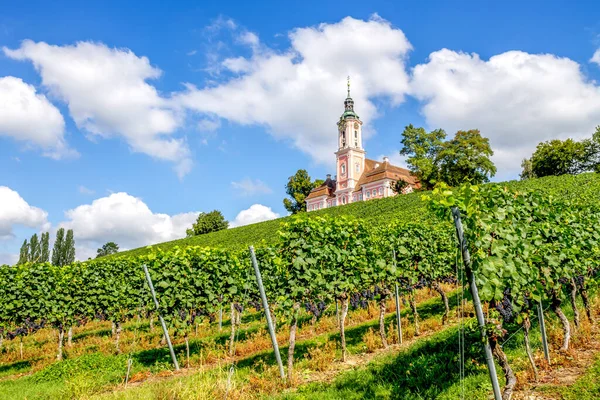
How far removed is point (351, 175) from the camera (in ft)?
251

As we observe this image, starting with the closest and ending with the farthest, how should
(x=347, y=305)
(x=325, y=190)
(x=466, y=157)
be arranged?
(x=347, y=305) → (x=466, y=157) → (x=325, y=190)

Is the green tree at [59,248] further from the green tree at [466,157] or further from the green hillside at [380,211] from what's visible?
the green tree at [466,157]

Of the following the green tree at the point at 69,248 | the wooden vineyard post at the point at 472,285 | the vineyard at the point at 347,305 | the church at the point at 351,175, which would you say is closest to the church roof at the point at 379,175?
the church at the point at 351,175

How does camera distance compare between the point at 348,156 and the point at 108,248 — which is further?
the point at 108,248

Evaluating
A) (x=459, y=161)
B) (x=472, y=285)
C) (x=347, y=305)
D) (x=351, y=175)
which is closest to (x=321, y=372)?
(x=347, y=305)

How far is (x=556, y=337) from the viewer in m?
6.71

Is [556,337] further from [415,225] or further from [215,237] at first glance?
[215,237]

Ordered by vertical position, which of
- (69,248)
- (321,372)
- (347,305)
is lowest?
(321,372)

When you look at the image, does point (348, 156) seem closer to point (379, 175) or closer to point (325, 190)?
point (325, 190)

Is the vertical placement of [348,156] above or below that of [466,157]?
above

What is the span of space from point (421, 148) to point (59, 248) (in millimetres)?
66410

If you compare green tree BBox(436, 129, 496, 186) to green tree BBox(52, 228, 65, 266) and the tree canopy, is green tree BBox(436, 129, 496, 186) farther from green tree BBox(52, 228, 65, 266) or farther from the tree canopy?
green tree BBox(52, 228, 65, 266)

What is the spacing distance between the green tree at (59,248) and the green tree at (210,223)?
78.7 ft

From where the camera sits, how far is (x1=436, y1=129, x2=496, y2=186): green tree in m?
52.6
